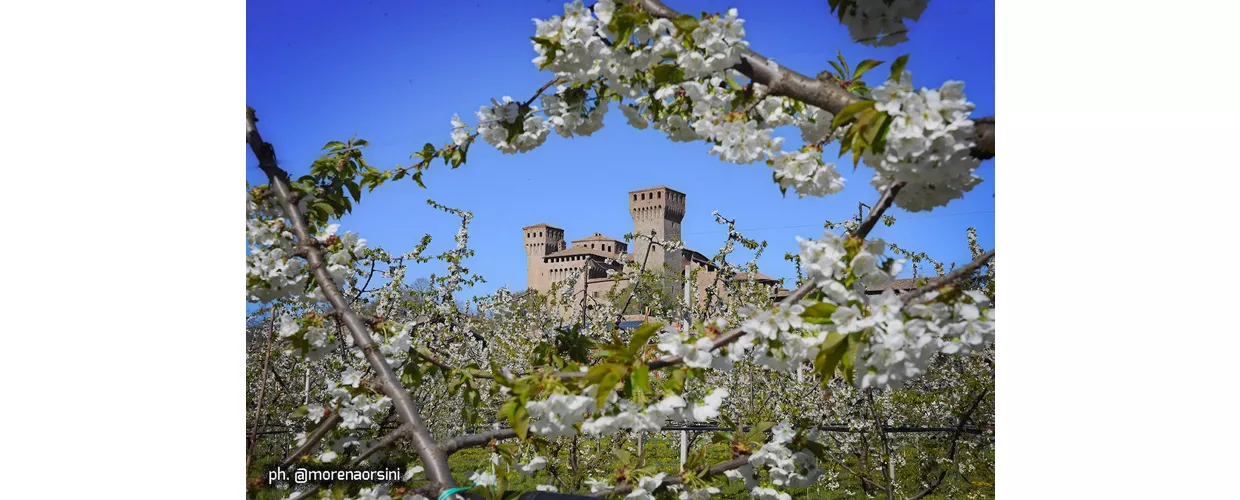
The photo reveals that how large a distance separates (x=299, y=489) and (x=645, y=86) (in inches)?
55.6

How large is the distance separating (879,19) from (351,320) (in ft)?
3.44

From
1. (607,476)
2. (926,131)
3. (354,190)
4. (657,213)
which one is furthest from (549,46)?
(657,213)

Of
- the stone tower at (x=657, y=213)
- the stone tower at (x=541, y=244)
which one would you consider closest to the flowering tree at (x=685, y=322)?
the stone tower at (x=657, y=213)

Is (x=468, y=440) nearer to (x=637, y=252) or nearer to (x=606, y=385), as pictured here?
(x=606, y=385)

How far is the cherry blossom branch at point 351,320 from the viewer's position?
4.75 feet

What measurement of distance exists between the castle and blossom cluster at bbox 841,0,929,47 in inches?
78.4

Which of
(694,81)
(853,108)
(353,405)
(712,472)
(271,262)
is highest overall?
(694,81)

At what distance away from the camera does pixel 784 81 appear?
3.88 ft

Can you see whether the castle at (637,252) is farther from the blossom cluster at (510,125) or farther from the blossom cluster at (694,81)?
the blossom cluster at (694,81)

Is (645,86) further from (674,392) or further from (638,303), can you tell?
(638,303)

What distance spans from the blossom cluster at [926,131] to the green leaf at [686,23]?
30cm

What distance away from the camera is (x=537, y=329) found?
15.0ft

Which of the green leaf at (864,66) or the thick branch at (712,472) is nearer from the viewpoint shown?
the green leaf at (864,66)
